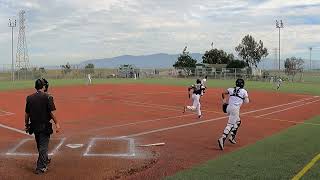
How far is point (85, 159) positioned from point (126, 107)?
1556 centimetres

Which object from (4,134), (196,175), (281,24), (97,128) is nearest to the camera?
(196,175)

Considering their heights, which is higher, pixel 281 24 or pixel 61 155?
pixel 281 24

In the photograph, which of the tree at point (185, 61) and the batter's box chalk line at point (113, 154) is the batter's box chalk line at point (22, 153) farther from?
the tree at point (185, 61)

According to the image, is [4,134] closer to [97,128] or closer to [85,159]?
[97,128]

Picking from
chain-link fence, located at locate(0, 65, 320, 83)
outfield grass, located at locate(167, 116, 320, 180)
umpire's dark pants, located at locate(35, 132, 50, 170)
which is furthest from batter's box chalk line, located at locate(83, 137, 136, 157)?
chain-link fence, located at locate(0, 65, 320, 83)

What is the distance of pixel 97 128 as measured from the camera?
17469 mm

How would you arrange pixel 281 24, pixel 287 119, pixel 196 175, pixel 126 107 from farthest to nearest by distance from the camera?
pixel 281 24 < pixel 126 107 < pixel 287 119 < pixel 196 175

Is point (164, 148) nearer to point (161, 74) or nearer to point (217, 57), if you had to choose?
point (161, 74)

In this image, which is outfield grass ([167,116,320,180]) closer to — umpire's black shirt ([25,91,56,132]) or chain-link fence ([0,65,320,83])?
umpire's black shirt ([25,91,56,132])

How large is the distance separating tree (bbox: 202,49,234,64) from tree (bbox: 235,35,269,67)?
183 inches

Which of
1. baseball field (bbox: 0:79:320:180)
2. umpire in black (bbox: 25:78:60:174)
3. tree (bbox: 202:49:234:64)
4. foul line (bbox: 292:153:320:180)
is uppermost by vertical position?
tree (bbox: 202:49:234:64)

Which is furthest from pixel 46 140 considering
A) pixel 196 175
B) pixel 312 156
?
pixel 312 156

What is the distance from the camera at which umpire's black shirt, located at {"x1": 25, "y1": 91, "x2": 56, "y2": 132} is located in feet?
31.1

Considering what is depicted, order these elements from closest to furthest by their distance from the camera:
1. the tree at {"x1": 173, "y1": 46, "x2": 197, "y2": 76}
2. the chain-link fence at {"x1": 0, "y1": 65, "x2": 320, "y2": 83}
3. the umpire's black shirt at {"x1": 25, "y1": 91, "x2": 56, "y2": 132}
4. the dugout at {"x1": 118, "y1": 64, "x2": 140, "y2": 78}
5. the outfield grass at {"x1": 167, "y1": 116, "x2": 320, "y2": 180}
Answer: the outfield grass at {"x1": 167, "y1": 116, "x2": 320, "y2": 180}
the umpire's black shirt at {"x1": 25, "y1": 91, "x2": 56, "y2": 132}
the chain-link fence at {"x1": 0, "y1": 65, "x2": 320, "y2": 83}
the dugout at {"x1": 118, "y1": 64, "x2": 140, "y2": 78}
the tree at {"x1": 173, "y1": 46, "x2": 197, "y2": 76}
